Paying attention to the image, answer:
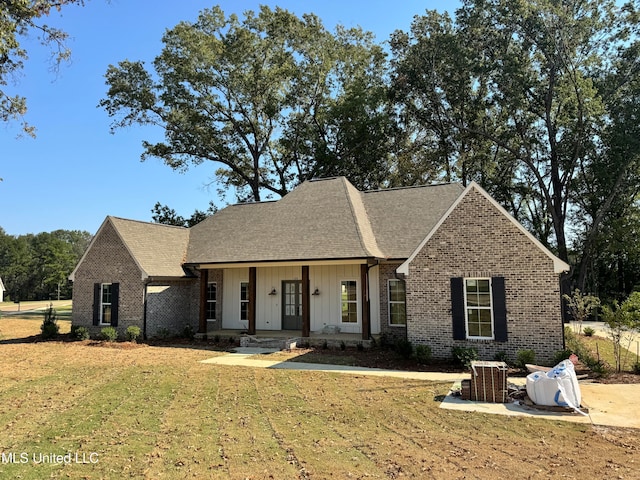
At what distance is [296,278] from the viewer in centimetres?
1859

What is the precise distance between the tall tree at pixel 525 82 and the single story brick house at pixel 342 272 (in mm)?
15527

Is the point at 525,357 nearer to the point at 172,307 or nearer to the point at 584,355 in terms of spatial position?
the point at 584,355

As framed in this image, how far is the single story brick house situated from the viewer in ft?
39.5

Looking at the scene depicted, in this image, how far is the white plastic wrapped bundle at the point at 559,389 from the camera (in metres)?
7.74

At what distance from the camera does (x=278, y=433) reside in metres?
6.68

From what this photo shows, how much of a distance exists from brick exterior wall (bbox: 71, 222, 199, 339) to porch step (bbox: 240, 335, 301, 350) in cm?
453

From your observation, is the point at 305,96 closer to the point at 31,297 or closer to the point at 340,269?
the point at 340,269

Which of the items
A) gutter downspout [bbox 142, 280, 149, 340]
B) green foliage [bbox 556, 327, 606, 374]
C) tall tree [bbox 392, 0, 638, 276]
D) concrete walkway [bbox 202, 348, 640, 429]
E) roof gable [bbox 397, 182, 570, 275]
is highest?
tall tree [bbox 392, 0, 638, 276]

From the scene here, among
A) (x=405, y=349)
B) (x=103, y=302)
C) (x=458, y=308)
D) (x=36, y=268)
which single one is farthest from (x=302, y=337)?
(x=36, y=268)

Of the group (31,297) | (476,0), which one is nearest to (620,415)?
(476,0)

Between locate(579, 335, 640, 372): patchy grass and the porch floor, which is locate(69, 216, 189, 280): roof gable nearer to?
the porch floor

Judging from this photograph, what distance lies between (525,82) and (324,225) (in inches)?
824

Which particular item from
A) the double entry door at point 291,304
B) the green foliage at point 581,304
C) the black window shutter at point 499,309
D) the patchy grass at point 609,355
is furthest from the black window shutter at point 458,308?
the double entry door at point 291,304

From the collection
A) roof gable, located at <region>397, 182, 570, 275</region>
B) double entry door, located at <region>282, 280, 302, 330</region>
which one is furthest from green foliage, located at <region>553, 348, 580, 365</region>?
double entry door, located at <region>282, 280, 302, 330</region>
